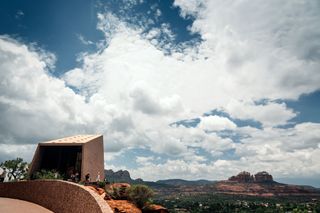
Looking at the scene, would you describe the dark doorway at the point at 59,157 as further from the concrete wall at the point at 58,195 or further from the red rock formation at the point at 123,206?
the red rock formation at the point at 123,206

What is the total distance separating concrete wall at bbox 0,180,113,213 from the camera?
9016 mm

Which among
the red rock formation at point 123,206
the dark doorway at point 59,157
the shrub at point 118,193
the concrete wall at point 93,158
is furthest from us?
the dark doorway at point 59,157

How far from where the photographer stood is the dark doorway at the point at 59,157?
29.2 meters

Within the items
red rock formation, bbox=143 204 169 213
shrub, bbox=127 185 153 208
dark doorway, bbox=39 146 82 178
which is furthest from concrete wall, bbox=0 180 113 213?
dark doorway, bbox=39 146 82 178

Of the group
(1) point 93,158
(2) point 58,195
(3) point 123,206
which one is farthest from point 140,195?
(1) point 93,158

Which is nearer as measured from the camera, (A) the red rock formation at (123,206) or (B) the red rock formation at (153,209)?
(A) the red rock formation at (123,206)

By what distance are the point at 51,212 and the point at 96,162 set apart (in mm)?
17436

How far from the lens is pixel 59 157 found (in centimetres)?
2947

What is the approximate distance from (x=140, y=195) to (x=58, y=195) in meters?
5.08

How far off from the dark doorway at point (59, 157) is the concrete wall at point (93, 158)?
3.93 feet

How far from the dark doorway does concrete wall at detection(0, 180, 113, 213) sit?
551cm

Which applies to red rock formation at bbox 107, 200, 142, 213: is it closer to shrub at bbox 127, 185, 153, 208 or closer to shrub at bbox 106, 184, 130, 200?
shrub at bbox 127, 185, 153, 208

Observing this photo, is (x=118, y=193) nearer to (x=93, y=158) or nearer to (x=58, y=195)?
(x=58, y=195)

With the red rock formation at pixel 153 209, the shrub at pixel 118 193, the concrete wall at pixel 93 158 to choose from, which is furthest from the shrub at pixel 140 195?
the concrete wall at pixel 93 158
